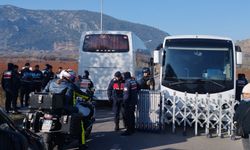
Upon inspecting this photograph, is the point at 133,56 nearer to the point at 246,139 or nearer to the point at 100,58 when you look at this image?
the point at 100,58

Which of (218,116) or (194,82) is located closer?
(218,116)

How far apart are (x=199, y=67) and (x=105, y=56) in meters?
6.48

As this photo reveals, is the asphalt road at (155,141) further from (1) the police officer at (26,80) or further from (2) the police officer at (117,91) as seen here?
(1) the police officer at (26,80)

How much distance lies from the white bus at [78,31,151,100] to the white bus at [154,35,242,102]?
5.37 metres

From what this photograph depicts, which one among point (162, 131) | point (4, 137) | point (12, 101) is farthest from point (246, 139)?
point (12, 101)

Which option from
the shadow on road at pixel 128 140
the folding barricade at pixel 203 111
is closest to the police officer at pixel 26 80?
the shadow on road at pixel 128 140

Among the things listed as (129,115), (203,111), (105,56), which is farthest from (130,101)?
(105,56)

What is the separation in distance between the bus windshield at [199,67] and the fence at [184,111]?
413 millimetres

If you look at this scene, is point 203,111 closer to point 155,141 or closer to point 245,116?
point 155,141

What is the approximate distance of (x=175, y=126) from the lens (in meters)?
13.8

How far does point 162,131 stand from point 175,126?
1075 millimetres

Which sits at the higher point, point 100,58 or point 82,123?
point 100,58

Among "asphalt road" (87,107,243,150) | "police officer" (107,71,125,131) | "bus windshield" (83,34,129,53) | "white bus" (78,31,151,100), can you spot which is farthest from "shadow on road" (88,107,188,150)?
"bus windshield" (83,34,129,53)

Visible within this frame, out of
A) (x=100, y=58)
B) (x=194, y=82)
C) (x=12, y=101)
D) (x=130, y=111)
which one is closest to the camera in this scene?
(x=130, y=111)
